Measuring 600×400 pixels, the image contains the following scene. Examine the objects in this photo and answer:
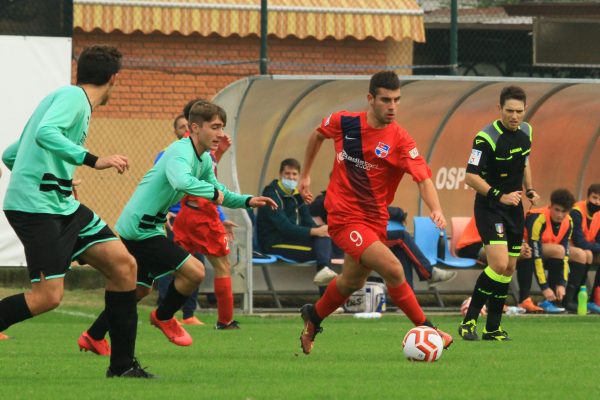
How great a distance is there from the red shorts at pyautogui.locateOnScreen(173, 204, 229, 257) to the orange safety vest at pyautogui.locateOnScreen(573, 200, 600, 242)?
18.1 feet

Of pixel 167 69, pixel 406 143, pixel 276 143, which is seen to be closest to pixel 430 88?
pixel 276 143

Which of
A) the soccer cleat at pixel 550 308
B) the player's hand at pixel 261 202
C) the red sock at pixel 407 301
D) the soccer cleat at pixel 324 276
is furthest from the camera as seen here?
the soccer cleat at pixel 550 308

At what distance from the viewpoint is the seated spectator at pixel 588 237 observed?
17125 millimetres

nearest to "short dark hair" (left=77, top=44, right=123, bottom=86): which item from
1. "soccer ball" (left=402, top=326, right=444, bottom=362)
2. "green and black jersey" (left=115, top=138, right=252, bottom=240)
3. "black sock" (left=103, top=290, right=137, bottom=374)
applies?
"black sock" (left=103, top=290, right=137, bottom=374)

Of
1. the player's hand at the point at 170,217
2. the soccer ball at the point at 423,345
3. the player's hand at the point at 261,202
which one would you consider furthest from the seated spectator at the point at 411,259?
the player's hand at the point at 261,202

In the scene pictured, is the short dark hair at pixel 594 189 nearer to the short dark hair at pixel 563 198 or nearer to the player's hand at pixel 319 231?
the short dark hair at pixel 563 198

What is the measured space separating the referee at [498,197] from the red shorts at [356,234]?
5.64 feet

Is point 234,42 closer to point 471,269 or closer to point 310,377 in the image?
point 471,269

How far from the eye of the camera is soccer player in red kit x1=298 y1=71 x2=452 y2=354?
10172 millimetres

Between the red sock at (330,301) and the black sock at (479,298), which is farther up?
the red sock at (330,301)

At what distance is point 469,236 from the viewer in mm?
17188

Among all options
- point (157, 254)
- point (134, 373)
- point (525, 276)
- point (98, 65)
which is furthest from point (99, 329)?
point (525, 276)

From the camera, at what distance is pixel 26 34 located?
16234 mm

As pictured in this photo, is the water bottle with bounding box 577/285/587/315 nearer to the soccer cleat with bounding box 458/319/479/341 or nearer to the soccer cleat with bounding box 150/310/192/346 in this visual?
the soccer cleat with bounding box 458/319/479/341
